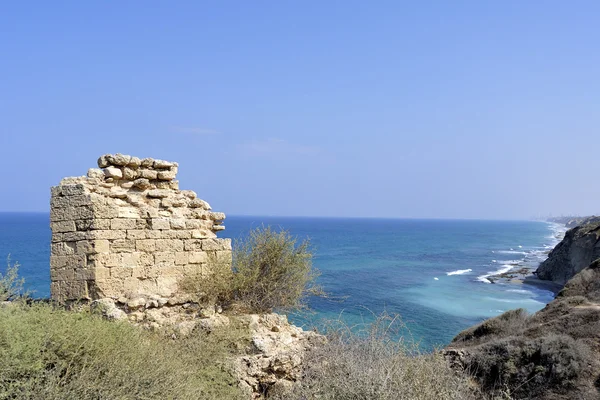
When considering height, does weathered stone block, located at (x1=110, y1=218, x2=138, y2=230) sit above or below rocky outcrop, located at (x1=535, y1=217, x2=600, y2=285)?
above

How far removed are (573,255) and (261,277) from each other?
126ft

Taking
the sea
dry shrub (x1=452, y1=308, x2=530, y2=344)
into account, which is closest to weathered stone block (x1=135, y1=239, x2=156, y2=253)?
the sea

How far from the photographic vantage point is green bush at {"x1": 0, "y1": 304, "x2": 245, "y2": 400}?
179 inches

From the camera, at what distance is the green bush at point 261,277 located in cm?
820

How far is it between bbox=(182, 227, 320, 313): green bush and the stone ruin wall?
288 millimetres

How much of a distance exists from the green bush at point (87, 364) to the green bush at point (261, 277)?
6.93 feet

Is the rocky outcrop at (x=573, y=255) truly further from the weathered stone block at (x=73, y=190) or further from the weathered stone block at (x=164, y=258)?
the weathered stone block at (x=73, y=190)

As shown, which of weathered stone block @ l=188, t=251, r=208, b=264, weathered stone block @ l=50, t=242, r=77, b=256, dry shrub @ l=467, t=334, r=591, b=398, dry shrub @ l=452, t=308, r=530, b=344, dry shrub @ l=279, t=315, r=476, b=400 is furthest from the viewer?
dry shrub @ l=452, t=308, r=530, b=344

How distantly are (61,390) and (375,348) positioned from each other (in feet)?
12.8

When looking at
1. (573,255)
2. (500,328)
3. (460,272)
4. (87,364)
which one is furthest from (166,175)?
(460,272)

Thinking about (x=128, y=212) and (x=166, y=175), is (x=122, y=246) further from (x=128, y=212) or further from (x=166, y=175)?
(x=166, y=175)

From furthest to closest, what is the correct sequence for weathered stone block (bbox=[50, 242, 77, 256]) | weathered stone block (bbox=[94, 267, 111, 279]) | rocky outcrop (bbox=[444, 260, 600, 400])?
rocky outcrop (bbox=[444, 260, 600, 400]), weathered stone block (bbox=[50, 242, 77, 256]), weathered stone block (bbox=[94, 267, 111, 279])

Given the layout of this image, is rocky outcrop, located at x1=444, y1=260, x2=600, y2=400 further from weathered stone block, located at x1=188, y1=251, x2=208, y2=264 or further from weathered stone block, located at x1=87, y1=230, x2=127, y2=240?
weathered stone block, located at x1=87, y1=230, x2=127, y2=240

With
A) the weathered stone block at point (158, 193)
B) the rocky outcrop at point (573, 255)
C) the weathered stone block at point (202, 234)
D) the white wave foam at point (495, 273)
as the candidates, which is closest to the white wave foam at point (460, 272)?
the white wave foam at point (495, 273)
